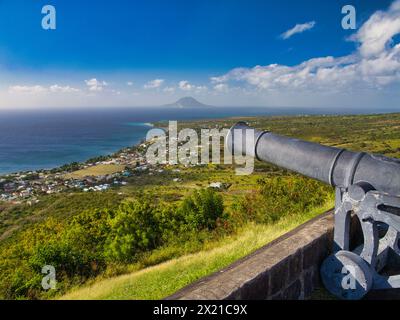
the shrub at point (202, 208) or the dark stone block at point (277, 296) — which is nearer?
the dark stone block at point (277, 296)

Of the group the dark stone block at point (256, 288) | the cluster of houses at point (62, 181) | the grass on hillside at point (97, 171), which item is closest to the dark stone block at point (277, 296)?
the dark stone block at point (256, 288)

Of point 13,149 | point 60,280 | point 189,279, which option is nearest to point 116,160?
point 13,149

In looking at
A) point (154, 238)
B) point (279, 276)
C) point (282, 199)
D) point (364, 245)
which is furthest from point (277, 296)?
point (154, 238)

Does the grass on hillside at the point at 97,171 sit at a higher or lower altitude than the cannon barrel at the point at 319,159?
lower

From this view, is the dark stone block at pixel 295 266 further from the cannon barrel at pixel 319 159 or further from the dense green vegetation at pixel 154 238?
the dense green vegetation at pixel 154 238

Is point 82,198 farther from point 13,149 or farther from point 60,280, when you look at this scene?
point 13,149

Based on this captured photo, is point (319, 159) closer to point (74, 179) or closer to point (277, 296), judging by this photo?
point (277, 296)

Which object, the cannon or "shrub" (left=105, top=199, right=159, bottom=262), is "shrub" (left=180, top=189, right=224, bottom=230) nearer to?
"shrub" (left=105, top=199, right=159, bottom=262)
